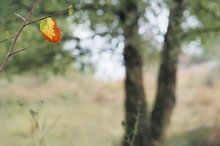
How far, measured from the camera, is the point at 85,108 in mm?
16688

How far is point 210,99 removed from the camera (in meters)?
14.8

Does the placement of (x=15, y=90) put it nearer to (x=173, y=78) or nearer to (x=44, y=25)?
(x=173, y=78)

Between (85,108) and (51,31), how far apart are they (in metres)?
14.9

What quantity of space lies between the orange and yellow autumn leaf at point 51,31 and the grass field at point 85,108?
7.99m

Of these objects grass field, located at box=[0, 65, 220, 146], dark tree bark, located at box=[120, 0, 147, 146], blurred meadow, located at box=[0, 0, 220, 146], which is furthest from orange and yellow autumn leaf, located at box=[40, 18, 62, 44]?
grass field, located at box=[0, 65, 220, 146]

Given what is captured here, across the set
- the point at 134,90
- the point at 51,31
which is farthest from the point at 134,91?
the point at 51,31

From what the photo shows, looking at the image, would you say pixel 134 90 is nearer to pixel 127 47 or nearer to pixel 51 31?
pixel 127 47

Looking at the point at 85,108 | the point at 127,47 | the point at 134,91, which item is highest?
the point at 127,47

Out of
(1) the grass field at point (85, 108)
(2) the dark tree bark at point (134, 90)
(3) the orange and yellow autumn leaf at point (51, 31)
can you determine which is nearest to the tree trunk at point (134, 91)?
(2) the dark tree bark at point (134, 90)

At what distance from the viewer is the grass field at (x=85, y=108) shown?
12.7 m

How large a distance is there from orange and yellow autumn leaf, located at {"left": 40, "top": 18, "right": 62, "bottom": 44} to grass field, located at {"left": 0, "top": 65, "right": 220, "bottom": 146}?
26.2 ft

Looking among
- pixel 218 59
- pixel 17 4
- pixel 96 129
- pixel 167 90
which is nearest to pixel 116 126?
pixel 96 129

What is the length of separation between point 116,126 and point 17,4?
9.38 metres

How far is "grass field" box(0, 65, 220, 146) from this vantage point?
12703 millimetres
